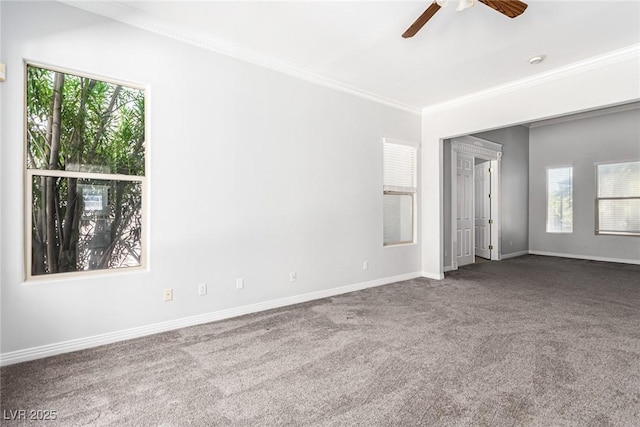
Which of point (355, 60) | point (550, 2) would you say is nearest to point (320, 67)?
point (355, 60)

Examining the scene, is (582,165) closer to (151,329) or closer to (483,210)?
(483,210)

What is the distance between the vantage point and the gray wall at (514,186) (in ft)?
25.0

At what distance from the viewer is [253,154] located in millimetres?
3574

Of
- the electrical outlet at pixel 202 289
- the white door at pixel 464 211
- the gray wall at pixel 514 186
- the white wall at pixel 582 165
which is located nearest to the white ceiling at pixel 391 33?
the electrical outlet at pixel 202 289

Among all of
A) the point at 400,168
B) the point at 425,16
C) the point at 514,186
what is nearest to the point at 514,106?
the point at 400,168

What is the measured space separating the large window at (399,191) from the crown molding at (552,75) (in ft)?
3.05

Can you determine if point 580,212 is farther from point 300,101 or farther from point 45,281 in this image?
point 45,281

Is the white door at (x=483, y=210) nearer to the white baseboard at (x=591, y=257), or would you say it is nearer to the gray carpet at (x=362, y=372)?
the white baseboard at (x=591, y=257)

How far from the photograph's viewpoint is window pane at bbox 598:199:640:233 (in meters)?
6.82

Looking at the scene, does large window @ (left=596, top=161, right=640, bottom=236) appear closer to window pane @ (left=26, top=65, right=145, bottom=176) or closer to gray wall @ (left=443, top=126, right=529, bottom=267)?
gray wall @ (left=443, top=126, right=529, bottom=267)

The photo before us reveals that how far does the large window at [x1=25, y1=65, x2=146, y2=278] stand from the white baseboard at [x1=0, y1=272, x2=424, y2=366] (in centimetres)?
57

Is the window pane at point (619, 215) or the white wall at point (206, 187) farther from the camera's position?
the window pane at point (619, 215)

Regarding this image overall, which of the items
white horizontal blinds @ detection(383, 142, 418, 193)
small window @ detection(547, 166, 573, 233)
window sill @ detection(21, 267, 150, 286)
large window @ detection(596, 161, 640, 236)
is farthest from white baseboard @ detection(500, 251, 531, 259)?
window sill @ detection(21, 267, 150, 286)

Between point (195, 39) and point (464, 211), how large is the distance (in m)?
5.75
